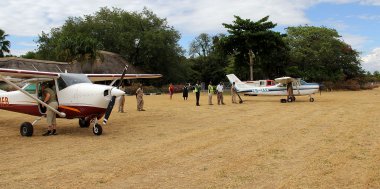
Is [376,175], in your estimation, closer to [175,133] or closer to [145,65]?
[175,133]

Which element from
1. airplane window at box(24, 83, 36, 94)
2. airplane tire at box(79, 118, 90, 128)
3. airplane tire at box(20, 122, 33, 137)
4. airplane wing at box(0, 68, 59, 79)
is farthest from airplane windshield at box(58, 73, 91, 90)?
airplane tire at box(79, 118, 90, 128)

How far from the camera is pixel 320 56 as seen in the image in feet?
154

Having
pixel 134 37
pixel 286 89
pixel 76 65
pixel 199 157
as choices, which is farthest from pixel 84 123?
pixel 134 37

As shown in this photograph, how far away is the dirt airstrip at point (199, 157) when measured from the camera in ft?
18.7

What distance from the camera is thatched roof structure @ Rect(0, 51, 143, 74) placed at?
134ft

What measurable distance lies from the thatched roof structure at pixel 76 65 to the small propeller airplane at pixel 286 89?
2464cm

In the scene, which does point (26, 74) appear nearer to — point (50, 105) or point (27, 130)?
point (50, 105)

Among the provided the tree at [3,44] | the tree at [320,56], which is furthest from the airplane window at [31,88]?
the tree at [3,44]

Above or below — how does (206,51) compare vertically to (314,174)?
above

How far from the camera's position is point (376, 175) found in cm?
577

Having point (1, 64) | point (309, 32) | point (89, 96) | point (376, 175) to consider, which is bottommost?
point (376, 175)

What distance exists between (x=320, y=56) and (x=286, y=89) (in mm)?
23494

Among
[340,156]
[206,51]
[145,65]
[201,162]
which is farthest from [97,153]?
[206,51]

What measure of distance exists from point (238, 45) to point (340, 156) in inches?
1374
